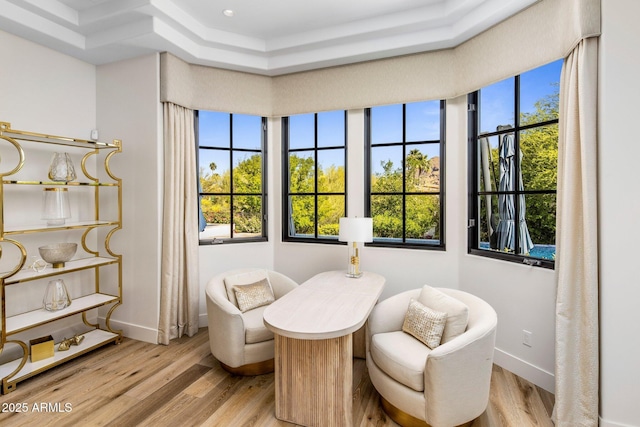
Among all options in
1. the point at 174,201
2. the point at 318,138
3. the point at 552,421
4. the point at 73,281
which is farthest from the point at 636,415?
the point at 73,281

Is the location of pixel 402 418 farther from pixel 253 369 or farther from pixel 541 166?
pixel 541 166

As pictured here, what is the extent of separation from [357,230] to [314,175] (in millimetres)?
1047

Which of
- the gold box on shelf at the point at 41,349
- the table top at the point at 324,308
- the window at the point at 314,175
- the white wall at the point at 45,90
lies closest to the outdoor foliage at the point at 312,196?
the window at the point at 314,175

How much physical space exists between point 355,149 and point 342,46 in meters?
1.02

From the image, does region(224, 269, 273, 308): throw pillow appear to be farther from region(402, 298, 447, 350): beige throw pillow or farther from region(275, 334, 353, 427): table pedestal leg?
region(402, 298, 447, 350): beige throw pillow

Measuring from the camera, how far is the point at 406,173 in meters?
3.30

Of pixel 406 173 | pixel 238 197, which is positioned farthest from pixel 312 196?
pixel 406 173

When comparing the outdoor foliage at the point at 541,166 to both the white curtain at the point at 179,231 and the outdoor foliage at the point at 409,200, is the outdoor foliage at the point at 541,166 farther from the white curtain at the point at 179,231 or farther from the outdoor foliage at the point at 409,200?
the white curtain at the point at 179,231

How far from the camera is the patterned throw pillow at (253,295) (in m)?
2.79

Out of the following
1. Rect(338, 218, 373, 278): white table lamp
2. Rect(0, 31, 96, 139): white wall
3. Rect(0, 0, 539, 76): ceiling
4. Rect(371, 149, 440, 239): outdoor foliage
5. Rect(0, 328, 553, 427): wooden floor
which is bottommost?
Rect(0, 328, 553, 427): wooden floor

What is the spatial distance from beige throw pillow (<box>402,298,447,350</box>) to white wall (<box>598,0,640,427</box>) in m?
0.89

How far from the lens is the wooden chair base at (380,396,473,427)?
1.90 meters

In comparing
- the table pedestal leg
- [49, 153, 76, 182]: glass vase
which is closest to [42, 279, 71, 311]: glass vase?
[49, 153, 76, 182]: glass vase

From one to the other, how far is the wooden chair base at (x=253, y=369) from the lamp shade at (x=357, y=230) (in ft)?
4.07
